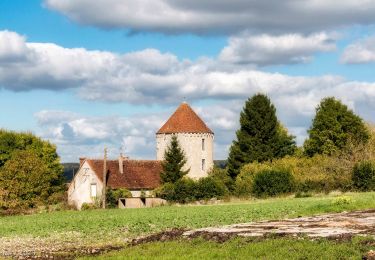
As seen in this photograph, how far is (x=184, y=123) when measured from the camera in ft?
273

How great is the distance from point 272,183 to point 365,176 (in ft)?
26.1

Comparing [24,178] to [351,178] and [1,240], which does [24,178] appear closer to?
[351,178]

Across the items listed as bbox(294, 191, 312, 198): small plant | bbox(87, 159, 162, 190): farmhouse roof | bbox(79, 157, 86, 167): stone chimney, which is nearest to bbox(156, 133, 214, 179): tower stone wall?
bbox(87, 159, 162, 190): farmhouse roof

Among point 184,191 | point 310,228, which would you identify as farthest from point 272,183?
point 310,228

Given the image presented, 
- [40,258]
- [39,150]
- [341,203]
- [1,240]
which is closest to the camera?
[40,258]

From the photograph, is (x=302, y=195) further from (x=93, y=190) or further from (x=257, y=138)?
(x=93, y=190)

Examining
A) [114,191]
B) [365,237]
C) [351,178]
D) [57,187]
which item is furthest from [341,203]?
[57,187]

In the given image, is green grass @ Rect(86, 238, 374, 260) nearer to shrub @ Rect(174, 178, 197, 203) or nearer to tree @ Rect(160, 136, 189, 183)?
shrub @ Rect(174, 178, 197, 203)

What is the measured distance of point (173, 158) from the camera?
7494 centimetres

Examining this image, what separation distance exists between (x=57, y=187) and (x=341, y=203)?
5095 cm

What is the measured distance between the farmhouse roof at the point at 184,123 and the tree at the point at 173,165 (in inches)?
268

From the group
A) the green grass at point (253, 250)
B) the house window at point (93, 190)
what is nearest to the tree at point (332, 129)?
the house window at point (93, 190)

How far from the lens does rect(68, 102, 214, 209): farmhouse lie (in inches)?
2889

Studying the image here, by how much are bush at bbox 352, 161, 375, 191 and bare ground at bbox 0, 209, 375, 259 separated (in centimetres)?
3154
